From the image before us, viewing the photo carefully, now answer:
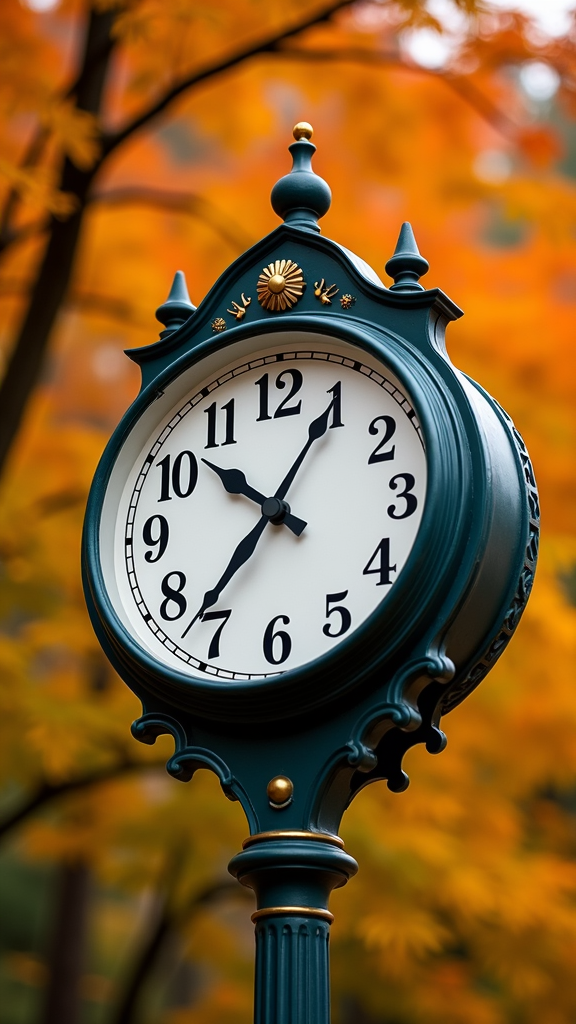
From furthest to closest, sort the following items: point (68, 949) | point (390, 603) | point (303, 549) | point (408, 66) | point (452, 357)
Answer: point (68, 949) → point (452, 357) → point (408, 66) → point (303, 549) → point (390, 603)

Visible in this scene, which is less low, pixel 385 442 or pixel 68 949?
pixel 68 949

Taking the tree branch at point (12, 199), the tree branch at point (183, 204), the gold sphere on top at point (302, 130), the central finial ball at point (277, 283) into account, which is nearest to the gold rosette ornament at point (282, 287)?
the central finial ball at point (277, 283)

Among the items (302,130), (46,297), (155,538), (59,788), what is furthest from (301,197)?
(59,788)

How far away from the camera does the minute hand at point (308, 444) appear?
2.51 m

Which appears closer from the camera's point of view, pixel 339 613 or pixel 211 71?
pixel 339 613

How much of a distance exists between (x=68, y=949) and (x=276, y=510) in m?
7.93

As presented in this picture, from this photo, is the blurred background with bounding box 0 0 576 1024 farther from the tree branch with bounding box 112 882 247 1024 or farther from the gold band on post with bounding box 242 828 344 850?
the gold band on post with bounding box 242 828 344 850

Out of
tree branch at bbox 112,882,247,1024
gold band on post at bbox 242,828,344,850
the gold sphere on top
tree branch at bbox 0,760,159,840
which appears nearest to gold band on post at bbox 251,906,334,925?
gold band on post at bbox 242,828,344,850

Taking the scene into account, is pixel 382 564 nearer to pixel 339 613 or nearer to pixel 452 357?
pixel 339 613

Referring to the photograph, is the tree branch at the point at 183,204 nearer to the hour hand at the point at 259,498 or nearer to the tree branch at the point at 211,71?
the tree branch at the point at 211,71

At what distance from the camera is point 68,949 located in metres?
9.51

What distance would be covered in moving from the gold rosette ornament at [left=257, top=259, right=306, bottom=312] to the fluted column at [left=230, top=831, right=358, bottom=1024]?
108 centimetres

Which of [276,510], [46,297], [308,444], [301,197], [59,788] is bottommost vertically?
[276,510]

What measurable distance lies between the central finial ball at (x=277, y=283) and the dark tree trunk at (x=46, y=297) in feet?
10.3
